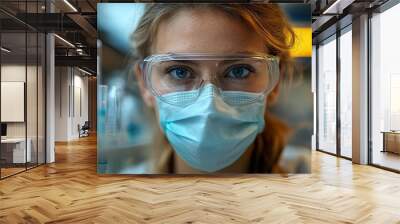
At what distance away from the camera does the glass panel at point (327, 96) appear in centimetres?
982

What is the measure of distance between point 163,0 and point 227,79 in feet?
8.73

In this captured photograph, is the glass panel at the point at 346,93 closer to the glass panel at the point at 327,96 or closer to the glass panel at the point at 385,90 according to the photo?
the glass panel at the point at 327,96

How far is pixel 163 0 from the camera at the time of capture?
25.2ft

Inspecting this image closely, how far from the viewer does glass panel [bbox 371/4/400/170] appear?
22.7 ft

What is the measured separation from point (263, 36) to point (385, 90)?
292cm

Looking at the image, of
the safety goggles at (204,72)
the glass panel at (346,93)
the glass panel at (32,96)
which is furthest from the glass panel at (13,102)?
the glass panel at (346,93)

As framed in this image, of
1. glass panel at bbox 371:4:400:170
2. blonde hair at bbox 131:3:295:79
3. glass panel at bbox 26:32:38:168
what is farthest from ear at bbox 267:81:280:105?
glass panel at bbox 26:32:38:168

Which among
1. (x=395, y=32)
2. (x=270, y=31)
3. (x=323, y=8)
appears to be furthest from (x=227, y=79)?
(x=395, y=32)

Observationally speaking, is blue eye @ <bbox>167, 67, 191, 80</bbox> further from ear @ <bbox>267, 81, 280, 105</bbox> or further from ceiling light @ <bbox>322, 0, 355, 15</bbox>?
ceiling light @ <bbox>322, 0, 355, 15</bbox>

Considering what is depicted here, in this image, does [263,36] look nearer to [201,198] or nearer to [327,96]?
[201,198]

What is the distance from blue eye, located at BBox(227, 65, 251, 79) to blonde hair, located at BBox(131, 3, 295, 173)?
21.3 inches

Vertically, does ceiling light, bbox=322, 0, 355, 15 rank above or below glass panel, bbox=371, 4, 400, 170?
above

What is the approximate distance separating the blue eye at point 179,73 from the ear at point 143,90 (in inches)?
18.9

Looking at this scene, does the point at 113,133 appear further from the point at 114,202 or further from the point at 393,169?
the point at 393,169
